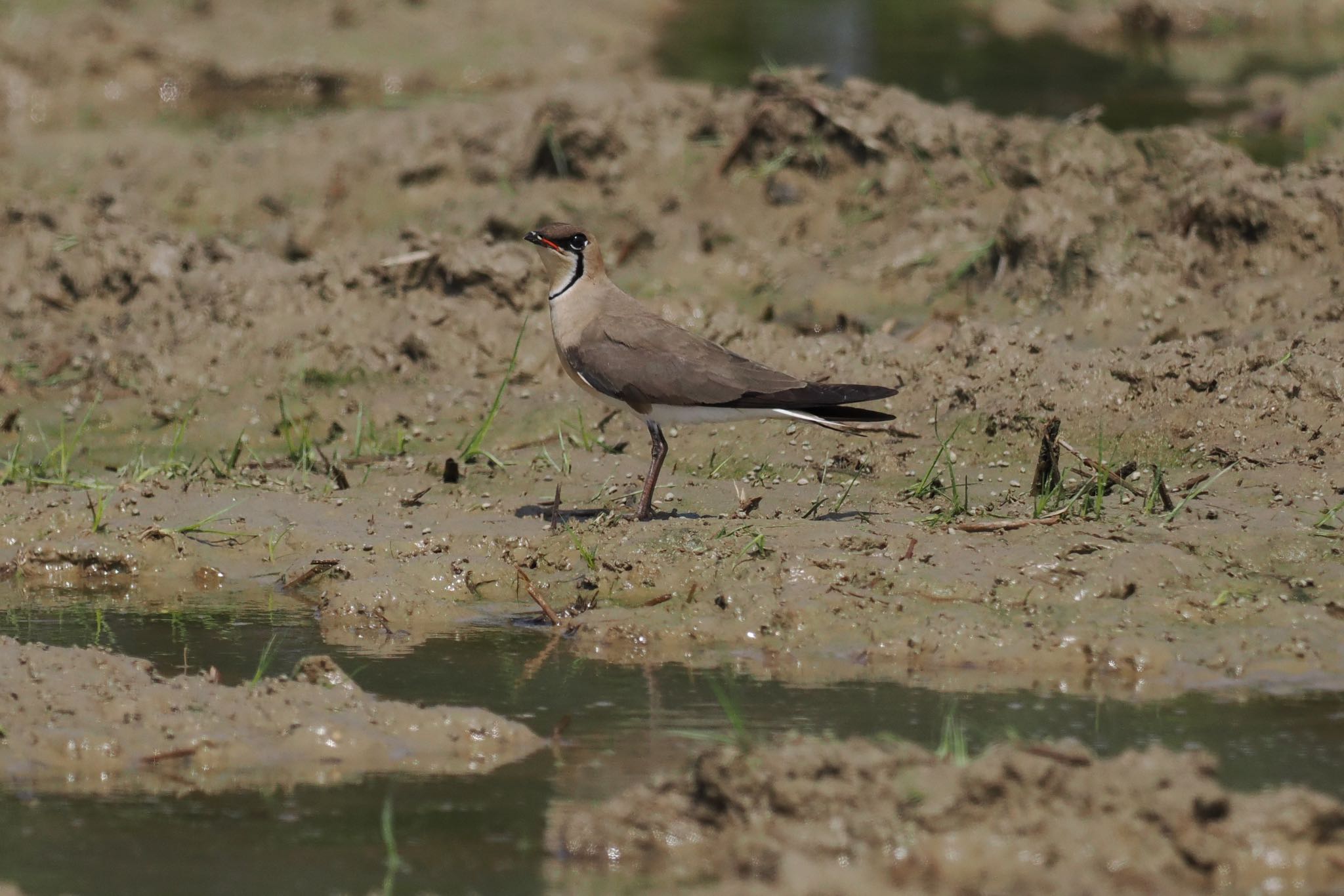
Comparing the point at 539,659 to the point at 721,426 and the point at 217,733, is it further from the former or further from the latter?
the point at 721,426

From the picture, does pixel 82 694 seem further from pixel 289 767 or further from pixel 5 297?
pixel 5 297

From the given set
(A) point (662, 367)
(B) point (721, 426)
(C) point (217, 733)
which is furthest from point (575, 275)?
(C) point (217, 733)

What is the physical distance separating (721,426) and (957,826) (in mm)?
4428

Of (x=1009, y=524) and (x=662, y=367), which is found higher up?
(x=662, y=367)

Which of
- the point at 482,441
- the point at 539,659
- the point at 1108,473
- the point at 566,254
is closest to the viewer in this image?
the point at 539,659

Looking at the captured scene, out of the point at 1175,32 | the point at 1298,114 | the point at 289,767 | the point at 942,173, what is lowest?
the point at 289,767

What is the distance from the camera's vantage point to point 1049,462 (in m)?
7.54

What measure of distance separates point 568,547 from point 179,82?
481 inches

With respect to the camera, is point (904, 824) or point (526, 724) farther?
point (526, 724)

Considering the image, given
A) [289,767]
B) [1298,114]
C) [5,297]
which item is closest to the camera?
[289,767]

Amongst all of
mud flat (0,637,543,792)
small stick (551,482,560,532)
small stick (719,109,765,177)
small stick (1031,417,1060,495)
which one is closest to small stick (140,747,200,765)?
mud flat (0,637,543,792)

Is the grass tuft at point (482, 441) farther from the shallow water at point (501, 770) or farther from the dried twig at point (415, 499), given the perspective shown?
the shallow water at point (501, 770)

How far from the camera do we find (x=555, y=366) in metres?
9.75

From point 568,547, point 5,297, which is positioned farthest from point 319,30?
point 568,547
